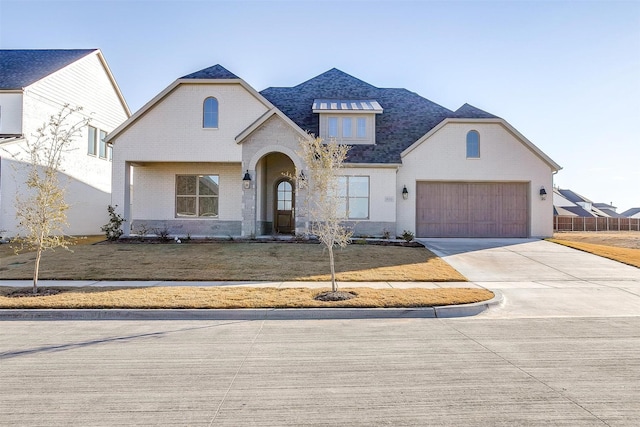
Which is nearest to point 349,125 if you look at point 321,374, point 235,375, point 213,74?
point 213,74

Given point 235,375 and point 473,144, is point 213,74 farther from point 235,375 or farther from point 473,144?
point 235,375

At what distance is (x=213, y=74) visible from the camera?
61.8 ft

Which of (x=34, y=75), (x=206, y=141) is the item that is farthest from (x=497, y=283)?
(x=34, y=75)

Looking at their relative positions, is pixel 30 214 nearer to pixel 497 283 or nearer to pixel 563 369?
pixel 563 369

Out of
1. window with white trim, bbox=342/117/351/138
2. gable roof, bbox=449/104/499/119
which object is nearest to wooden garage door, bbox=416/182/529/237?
gable roof, bbox=449/104/499/119

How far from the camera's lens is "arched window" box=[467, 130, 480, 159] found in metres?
20.0

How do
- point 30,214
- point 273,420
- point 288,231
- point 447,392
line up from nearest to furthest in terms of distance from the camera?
point 273,420 → point 447,392 → point 30,214 → point 288,231

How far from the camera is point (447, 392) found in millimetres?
4332

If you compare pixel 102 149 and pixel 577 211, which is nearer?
pixel 102 149

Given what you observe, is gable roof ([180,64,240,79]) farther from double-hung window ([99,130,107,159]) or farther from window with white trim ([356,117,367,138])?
double-hung window ([99,130,107,159])

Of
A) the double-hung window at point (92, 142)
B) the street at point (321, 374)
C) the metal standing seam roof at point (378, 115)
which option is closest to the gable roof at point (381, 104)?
the metal standing seam roof at point (378, 115)

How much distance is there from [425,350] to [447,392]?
149cm

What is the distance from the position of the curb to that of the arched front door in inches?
515

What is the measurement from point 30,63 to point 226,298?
862 inches
